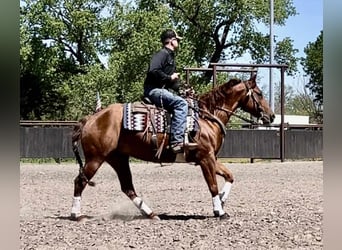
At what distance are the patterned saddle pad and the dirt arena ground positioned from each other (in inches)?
37.3

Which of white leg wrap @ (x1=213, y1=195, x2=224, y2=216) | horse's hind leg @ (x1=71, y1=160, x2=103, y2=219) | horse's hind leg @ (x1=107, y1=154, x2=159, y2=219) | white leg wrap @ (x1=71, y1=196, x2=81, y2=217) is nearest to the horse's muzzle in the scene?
white leg wrap @ (x1=213, y1=195, x2=224, y2=216)

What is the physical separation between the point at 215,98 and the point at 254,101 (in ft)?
1.68

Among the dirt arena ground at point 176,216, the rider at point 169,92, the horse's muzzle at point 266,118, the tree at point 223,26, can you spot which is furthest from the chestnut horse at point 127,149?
the tree at point 223,26

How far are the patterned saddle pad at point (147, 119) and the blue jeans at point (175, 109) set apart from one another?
0.08 meters

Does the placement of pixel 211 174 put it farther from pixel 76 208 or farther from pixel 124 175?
pixel 76 208

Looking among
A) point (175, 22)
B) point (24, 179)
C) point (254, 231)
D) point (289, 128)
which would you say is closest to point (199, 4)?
point (175, 22)

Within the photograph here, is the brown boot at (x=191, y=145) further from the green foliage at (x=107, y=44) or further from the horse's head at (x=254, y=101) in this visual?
the green foliage at (x=107, y=44)

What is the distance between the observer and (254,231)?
4742 millimetres

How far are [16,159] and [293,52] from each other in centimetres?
3636

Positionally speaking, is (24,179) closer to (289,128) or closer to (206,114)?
(206,114)

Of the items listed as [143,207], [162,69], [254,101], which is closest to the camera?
[162,69]

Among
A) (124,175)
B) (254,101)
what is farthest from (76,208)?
(254,101)

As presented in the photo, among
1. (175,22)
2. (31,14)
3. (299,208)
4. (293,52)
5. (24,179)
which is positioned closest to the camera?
(299,208)

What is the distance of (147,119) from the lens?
6254 millimetres
